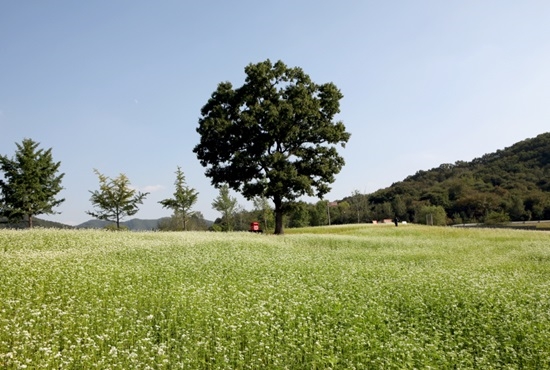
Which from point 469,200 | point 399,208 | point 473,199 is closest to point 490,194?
point 473,199

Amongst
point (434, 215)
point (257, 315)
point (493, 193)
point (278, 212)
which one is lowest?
point (257, 315)

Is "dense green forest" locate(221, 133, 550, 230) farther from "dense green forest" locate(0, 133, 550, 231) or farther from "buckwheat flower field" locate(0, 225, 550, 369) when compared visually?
"buckwheat flower field" locate(0, 225, 550, 369)

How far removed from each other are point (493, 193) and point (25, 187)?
346 feet

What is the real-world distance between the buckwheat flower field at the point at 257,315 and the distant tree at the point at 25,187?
34.0 metres

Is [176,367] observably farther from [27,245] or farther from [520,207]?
[520,207]

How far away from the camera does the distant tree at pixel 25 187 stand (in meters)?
46.6

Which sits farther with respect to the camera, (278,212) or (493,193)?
(493,193)

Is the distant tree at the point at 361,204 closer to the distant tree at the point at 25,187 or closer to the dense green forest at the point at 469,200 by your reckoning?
the dense green forest at the point at 469,200

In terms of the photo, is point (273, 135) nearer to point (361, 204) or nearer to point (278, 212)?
point (278, 212)

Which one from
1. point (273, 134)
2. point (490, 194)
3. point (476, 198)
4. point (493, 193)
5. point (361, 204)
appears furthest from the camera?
point (361, 204)

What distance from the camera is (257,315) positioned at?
912cm

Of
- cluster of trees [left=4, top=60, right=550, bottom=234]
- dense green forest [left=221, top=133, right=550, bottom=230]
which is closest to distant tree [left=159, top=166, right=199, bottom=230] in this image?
cluster of trees [left=4, top=60, right=550, bottom=234]

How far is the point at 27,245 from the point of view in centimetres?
1952

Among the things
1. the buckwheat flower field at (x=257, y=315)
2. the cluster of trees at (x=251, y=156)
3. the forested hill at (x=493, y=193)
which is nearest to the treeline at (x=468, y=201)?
the forested hill at (x=493, y=193)
